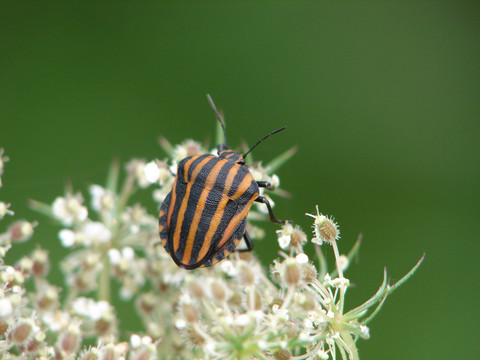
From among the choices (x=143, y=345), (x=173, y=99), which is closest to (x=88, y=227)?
(x=143, y=345)

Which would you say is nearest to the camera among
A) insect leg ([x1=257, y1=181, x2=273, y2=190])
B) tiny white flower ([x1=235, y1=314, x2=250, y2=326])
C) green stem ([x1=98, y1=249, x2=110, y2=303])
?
tiny white flower ([x1=235, y1=314, x2=250, y2=326])

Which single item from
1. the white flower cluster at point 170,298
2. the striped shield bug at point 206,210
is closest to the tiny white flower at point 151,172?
the white flower cluster at point 170,298

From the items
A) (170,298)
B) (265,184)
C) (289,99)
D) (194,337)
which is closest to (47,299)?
(170,298)

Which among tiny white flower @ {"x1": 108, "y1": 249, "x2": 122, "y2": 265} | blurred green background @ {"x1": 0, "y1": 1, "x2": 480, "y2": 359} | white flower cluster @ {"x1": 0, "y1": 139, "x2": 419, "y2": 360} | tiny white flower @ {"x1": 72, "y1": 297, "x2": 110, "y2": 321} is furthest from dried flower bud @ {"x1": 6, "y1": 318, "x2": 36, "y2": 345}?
blurred green background @ {"x1": 0, "y1": 1, "x2": 480, "y2": 359}

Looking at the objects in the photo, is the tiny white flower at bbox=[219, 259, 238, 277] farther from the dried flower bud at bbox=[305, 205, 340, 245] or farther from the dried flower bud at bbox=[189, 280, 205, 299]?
the dried flower bud at bbox=[305, 205, 340, 245]

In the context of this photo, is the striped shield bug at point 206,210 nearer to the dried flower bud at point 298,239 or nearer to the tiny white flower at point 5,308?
the dried flower bud at point 298,239
